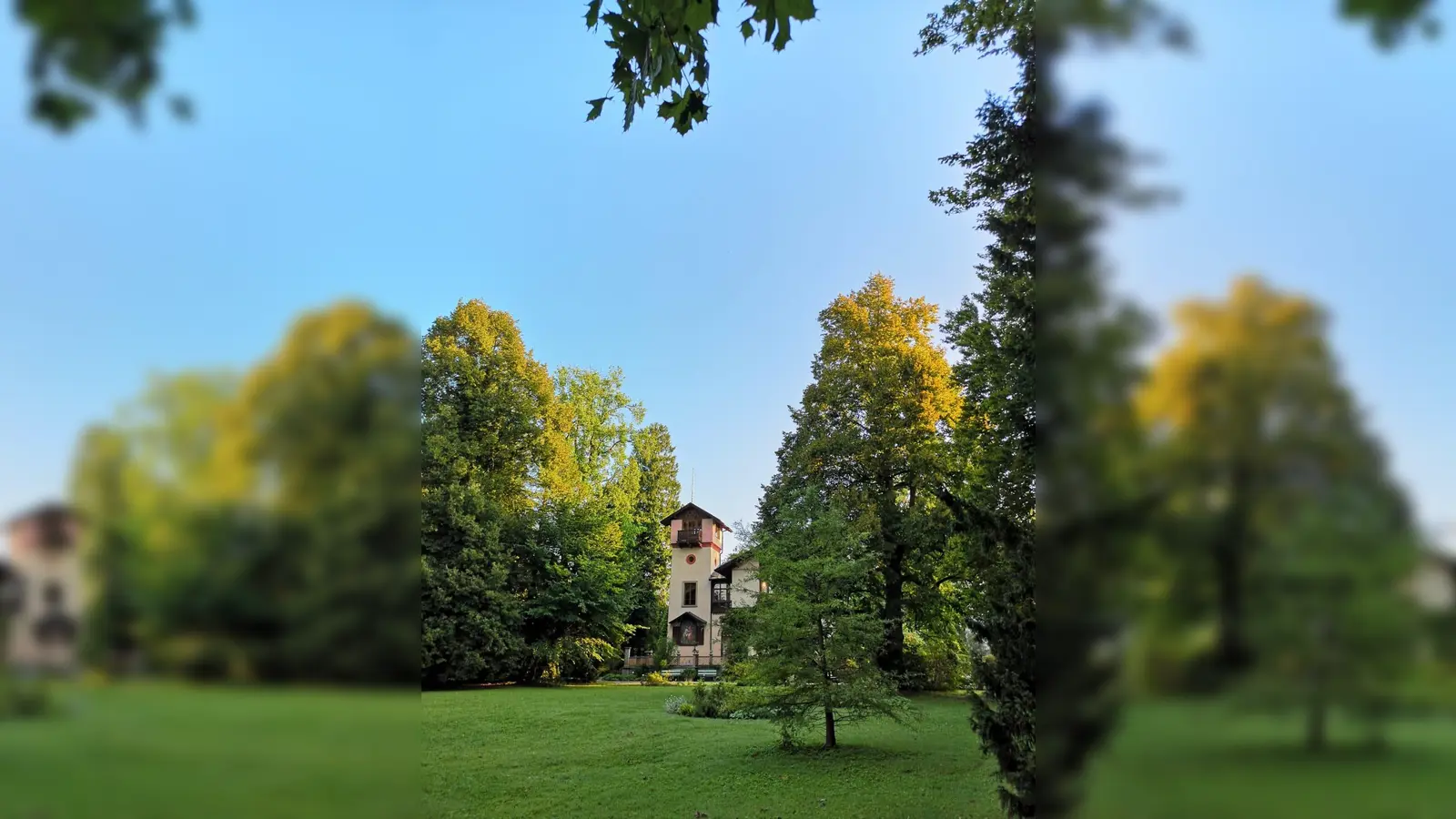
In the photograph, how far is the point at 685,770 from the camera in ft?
44.5

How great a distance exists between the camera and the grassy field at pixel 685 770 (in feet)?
36.1

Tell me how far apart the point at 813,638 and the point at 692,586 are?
30324 millimetres
